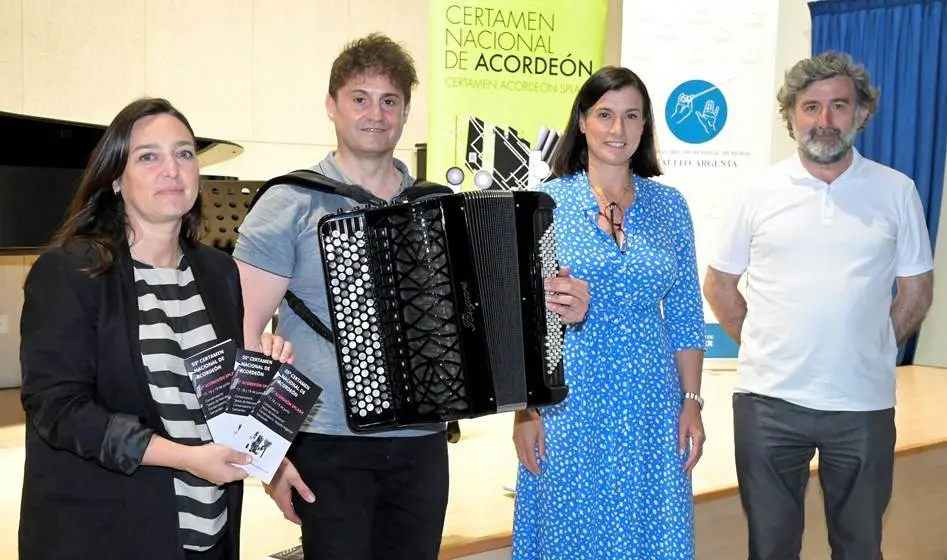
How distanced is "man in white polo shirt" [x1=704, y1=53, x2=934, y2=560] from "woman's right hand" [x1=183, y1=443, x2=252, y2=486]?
1775 millimetres

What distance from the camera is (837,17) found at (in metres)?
7.89

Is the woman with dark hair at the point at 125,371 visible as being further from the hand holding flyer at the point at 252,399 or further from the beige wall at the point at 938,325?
the beige wall at the point at 938,325

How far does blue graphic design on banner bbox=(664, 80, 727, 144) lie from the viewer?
6.07m

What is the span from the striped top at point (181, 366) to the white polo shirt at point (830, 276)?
1758 mm

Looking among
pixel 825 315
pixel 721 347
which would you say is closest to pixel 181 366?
pixel 825 315

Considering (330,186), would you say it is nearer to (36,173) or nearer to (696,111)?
(36,173)

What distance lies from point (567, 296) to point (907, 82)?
6.32 m

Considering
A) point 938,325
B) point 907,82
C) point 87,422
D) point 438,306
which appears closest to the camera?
point 87,422

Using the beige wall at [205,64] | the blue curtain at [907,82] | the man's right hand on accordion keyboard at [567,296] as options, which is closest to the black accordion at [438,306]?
the man's right hand on accordion keyboard at [567,296]

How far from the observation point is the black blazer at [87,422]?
170 cm

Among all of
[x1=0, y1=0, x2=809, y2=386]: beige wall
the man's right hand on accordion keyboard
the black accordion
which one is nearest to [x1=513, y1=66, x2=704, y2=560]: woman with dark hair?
the man's right hand on accordion keyboard

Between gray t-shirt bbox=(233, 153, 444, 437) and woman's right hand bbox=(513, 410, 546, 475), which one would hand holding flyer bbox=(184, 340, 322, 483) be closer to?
gray t-shirt bbox=(233, 153, 444, 437)

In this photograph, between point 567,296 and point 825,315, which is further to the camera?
point 825,315

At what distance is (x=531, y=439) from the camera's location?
253 centimetres
